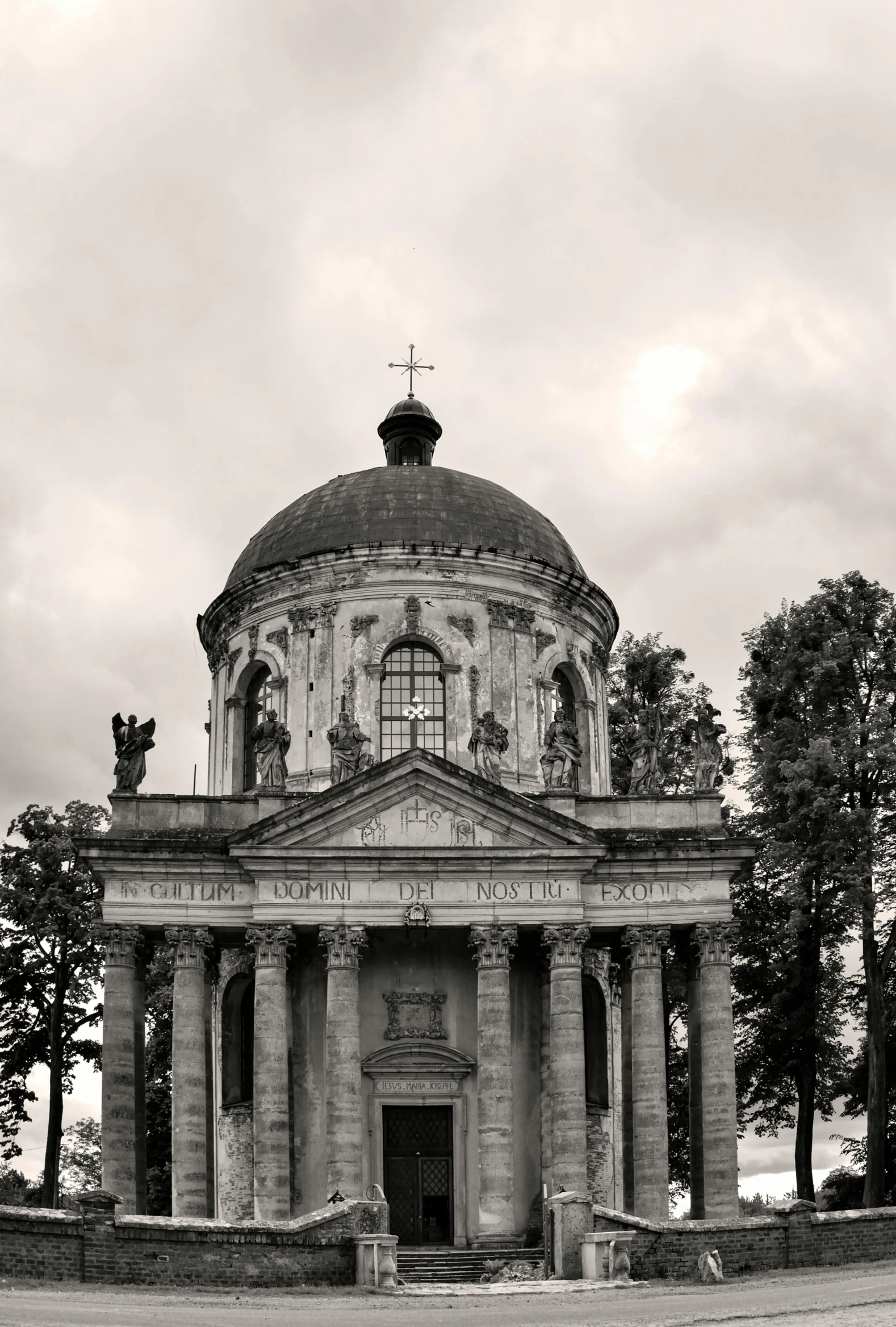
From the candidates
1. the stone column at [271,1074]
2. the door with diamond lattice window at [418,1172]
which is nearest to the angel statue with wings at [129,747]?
the stone column at [271,1074]

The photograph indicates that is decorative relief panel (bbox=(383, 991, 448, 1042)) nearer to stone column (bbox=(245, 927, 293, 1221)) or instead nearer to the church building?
the church building

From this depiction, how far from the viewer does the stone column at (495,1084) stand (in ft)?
115

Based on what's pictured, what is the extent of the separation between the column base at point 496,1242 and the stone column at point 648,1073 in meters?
2.67

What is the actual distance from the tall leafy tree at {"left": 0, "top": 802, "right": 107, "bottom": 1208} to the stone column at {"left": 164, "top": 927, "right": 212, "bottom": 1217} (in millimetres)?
12590

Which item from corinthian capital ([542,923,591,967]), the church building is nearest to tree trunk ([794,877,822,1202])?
the church building

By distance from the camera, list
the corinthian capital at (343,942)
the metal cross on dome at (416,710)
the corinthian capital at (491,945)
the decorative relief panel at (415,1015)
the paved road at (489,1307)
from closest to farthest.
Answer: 1. the paved road at (489,1307)
2. the corinthian capital at (343,942)
3. the corinthian capital at (491,945)
4. the decorative relief panel at (415,1015)
5. the metal cross on dome at (416,710)

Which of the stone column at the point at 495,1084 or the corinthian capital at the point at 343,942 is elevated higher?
the corinthian capital at the point at 343,942

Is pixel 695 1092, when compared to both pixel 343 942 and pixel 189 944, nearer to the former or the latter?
pixel 343 942

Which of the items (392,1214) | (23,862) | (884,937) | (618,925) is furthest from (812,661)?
(23,862)

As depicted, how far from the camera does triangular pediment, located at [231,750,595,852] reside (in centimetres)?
3675

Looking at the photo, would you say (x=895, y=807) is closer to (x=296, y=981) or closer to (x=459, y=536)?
(x=459, y=536)

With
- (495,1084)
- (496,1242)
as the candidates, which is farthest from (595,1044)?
(496,1242)

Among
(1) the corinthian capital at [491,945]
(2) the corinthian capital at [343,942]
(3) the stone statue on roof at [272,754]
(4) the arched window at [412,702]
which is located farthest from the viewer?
(4) the arched window at [412,702]

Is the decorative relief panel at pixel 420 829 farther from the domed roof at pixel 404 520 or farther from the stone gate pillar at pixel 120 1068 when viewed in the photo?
A: the domed roof at pixel 404 520
